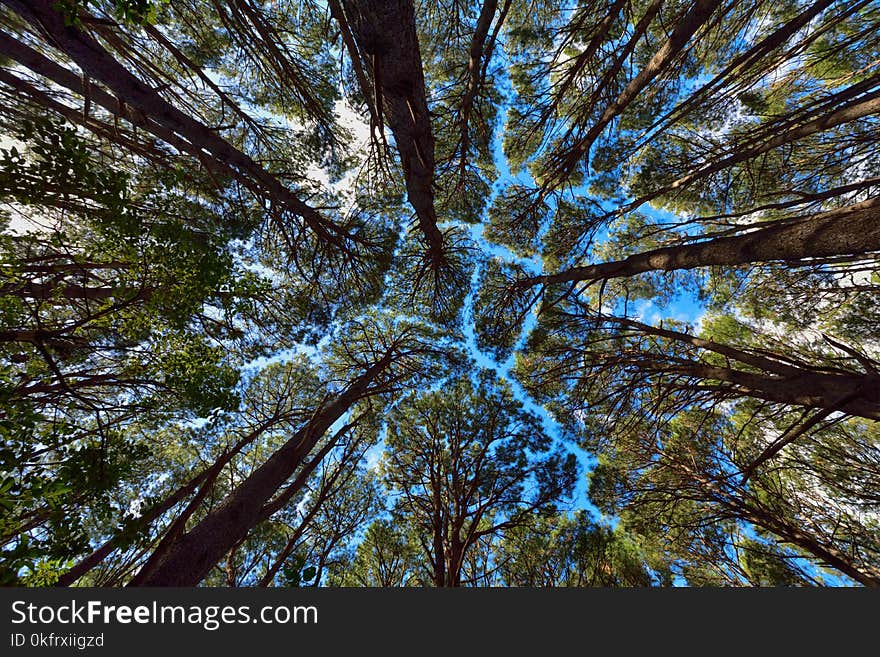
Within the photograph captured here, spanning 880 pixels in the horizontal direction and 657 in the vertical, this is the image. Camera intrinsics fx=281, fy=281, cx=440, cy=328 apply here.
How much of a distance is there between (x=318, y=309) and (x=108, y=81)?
3.77 meters

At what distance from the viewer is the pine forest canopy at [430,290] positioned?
7.72 feet

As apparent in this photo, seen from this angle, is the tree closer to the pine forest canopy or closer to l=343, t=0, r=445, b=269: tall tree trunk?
the pine forest canopy

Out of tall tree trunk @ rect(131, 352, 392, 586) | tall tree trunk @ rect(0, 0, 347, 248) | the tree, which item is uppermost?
tall tree trunk @ rect(0, 0, 347, 248)

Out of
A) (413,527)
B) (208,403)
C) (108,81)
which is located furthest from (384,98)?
(413,527)

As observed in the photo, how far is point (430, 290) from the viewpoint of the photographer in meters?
6.38

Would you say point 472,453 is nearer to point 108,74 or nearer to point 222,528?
point 222,528

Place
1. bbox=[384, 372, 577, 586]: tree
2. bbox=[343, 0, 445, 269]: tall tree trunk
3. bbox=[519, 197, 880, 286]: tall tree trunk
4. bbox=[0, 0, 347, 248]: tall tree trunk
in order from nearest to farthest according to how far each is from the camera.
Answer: bbox=[519, 197, 880, 286]: tall tree trunk → bbox=[343, 0, 445, 269]: tall tree trunk → bbox=[0, 0, 347, 248]: tall tree trunk → bbox=[384, 372, 577, 586]: tree

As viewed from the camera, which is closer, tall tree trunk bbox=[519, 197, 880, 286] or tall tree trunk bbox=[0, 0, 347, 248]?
tall tree trunk bbox=[519, 197, 880, 286]

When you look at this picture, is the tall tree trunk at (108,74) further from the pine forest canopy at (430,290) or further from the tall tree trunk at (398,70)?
the tall tree trunk at (398,70)

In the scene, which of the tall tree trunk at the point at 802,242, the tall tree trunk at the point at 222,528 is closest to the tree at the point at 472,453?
the tall tree trunk at the point at 222,528

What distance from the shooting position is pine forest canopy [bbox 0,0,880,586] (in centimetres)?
235

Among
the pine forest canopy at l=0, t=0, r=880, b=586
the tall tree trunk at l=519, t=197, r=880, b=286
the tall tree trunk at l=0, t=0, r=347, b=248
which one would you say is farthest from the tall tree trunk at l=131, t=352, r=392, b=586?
the tall tree trunk at l=519, t=197, r=880, b=286

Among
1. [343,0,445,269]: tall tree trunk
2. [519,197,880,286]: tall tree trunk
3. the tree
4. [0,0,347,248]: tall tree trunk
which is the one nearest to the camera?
[519,197,880,286]: tall tree trunk

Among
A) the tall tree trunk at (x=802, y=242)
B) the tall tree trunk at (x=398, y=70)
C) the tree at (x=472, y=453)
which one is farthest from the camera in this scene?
the tree at (x=472, y=453)
